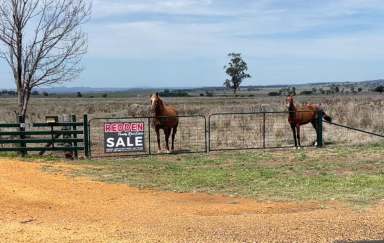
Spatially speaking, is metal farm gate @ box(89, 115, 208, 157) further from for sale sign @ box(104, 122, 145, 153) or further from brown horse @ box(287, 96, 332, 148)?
brown horse @ box(287, 96, 332, 148)

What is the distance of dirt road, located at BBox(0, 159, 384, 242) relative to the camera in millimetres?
8031

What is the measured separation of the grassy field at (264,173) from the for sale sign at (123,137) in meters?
0.83

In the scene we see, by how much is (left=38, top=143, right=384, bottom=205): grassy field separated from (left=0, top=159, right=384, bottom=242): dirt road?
33.4 inches

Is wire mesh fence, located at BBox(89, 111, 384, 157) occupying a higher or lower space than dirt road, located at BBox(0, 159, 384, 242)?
lower

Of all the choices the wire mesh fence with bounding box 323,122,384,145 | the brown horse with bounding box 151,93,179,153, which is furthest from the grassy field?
the wire mesh fence with bounding box 323,122,384,145

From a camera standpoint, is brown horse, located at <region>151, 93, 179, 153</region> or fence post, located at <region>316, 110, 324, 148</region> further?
fence post, located at <region>316, 110, 324, 148</region>

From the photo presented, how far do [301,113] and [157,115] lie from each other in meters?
5.07

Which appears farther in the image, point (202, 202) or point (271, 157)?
point (271, 157)

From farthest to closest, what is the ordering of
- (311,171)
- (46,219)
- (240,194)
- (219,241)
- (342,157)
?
(342,157) → (311,171) → (240,194) → (46,219) → (219,241)

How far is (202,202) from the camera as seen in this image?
11023mm

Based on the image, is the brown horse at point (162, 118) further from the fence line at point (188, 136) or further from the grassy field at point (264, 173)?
the grassy field at point (264, 173)

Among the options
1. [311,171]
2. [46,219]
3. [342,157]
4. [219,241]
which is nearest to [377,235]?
[219,241]

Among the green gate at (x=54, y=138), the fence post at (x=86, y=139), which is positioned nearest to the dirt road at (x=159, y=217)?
the fence post at (x=86, y=139)

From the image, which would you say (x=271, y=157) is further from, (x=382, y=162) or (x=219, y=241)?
(x=219, y=241)
